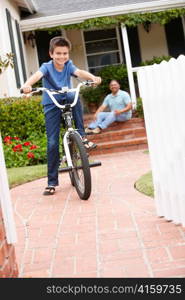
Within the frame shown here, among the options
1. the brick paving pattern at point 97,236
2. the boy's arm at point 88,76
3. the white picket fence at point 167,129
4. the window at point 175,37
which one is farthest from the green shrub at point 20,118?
the white picket fence at point 167,129

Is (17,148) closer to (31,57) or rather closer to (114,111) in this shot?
(114,111)

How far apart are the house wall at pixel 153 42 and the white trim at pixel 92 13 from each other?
180cm

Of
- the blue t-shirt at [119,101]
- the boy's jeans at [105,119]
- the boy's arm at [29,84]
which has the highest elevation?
the boy's arm at [29,84]

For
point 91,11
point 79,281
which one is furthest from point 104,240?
point 91,11

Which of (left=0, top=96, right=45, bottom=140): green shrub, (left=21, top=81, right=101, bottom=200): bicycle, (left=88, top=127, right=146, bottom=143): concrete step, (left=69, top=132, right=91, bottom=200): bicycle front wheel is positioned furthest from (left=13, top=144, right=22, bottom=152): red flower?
(left=69, top=132, right=91, bottom=200): bicycle front wheel

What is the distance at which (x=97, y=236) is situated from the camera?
3.70 meters

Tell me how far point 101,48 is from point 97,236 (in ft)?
40.4

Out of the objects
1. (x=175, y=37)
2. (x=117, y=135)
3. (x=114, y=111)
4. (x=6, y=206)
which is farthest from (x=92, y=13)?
(x=6, y=206)

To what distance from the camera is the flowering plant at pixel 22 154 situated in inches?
360

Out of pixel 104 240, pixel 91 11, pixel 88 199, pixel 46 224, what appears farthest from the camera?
pixel 91 11

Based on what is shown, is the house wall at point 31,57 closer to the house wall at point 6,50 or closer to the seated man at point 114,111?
the house wall at point 6,50

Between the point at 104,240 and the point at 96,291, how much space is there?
4.33ft

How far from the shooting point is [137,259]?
9.96ft

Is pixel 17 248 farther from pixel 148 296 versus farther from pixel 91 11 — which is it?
pixel 91 11
